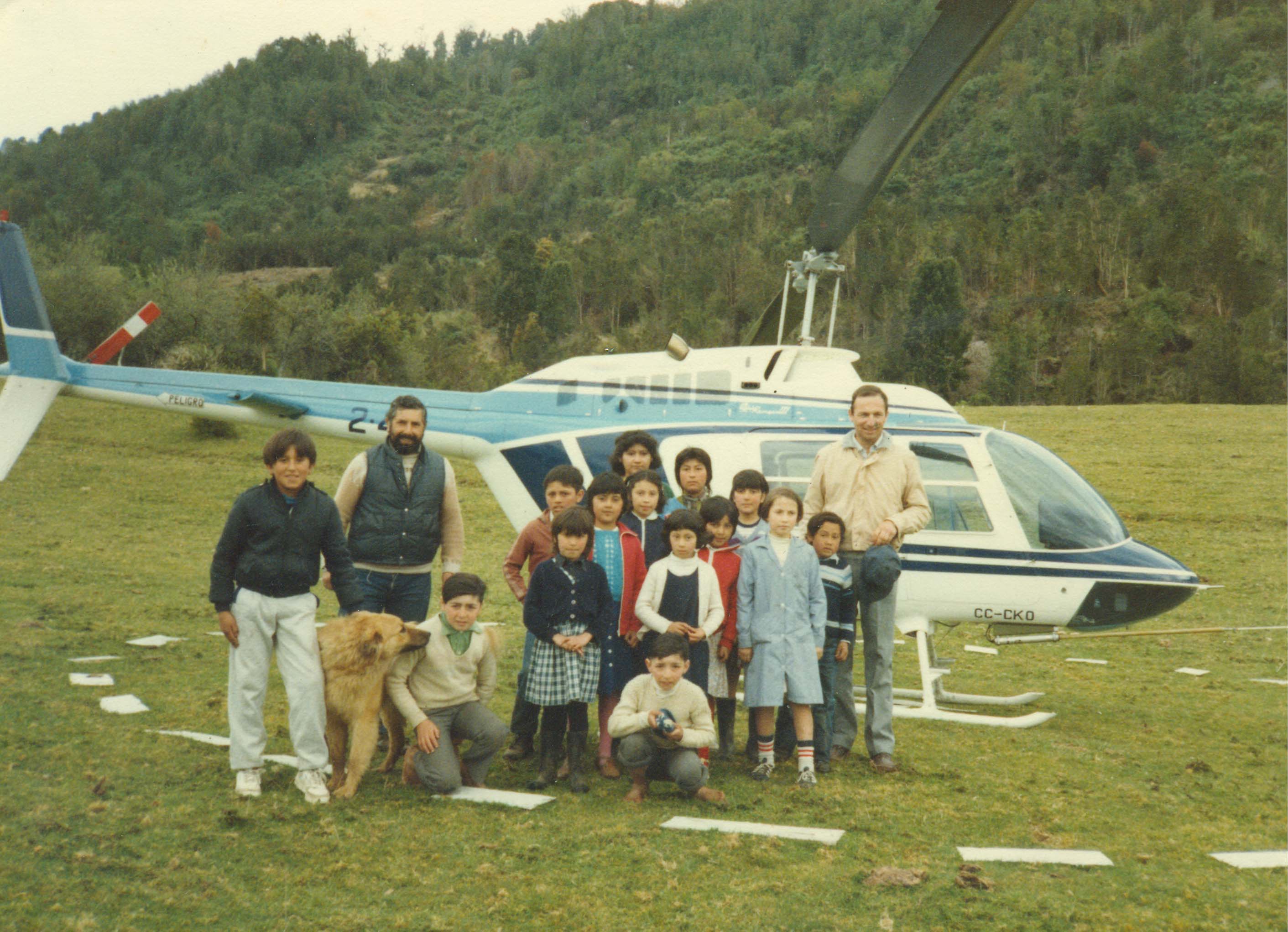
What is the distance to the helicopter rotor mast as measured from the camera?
5.12 m

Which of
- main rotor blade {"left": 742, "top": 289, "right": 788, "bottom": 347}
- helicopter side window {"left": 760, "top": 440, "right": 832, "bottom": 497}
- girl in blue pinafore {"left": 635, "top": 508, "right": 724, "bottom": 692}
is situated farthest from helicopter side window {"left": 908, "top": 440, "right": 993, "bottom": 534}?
girl in blue pinafore {"left": 635, "top": 508, "right": 724, "bottom": 692}

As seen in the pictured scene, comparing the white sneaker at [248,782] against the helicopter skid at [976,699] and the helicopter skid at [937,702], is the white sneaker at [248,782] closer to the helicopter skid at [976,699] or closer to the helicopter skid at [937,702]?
the helicopter skid at [937,702]

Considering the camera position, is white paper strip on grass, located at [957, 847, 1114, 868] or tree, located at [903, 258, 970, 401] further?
tree, located at [903, 258, 970, 401]

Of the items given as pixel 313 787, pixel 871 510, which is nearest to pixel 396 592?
pixel 313 787

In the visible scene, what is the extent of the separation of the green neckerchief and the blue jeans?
439 millimetres

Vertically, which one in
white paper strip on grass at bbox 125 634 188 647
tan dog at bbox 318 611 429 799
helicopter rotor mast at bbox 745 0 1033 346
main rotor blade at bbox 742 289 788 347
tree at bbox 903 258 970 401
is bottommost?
white paper strip on grass at bbox 125 634 188 647

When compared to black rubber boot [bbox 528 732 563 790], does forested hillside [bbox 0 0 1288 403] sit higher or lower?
higher

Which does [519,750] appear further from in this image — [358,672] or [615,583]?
[358,672]

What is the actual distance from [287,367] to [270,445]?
84.4 ft

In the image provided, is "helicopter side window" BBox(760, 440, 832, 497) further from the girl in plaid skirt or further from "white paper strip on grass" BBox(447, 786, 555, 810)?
"white paper strip on grass" BBox(447, 786, 555, 810)

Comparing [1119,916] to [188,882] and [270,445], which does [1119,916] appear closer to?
[188,882]

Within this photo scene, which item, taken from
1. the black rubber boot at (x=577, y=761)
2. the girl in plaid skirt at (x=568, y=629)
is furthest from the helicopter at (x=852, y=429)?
the black rubber boot at (x=577, y=761)

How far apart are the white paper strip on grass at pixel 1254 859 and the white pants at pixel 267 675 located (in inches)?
134

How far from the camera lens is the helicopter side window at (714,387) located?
6.82 meters
